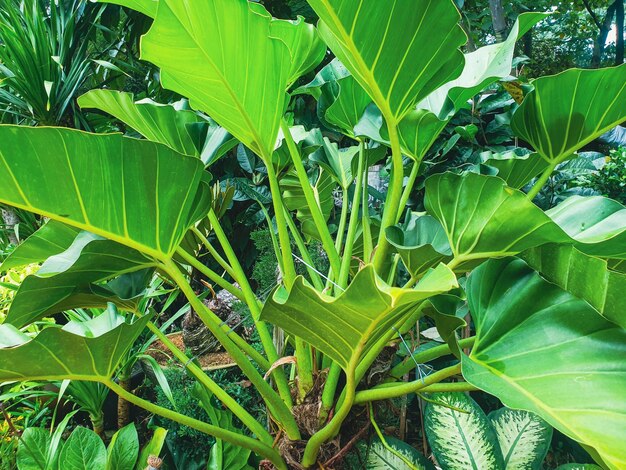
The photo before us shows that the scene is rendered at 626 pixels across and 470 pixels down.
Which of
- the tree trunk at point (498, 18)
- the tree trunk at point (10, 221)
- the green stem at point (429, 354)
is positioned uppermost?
the tree trunk at point (498, 18)

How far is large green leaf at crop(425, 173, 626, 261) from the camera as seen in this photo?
485mm

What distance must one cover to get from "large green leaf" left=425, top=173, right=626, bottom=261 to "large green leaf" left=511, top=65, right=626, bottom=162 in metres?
0.11

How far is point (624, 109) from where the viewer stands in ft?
2.06

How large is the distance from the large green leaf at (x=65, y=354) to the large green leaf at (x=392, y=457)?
0.43 metres

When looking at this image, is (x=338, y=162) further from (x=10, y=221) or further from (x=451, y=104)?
(x=10, y=221)

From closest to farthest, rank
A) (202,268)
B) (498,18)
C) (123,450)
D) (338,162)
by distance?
1. (202,268)
2. (338,162)
3. (123,450)
4. (498,18)

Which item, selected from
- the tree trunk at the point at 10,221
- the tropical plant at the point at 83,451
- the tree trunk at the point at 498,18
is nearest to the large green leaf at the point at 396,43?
the tropical plant at the point at 83,451

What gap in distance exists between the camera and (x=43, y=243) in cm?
72

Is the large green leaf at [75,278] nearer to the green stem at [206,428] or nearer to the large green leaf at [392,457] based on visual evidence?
the green stem at [206,428]

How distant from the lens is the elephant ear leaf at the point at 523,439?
726 mm

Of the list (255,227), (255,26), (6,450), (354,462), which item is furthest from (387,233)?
(255,227)

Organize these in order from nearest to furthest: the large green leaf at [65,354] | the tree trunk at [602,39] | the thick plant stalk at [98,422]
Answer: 1. the large green leaf at [65,354]
2. the thick plant stalk at [98,422]
3. the tree trunk at [602,39]

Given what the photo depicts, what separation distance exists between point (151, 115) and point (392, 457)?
0.70m

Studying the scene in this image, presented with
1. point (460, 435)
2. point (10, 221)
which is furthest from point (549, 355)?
point (10, 221)
